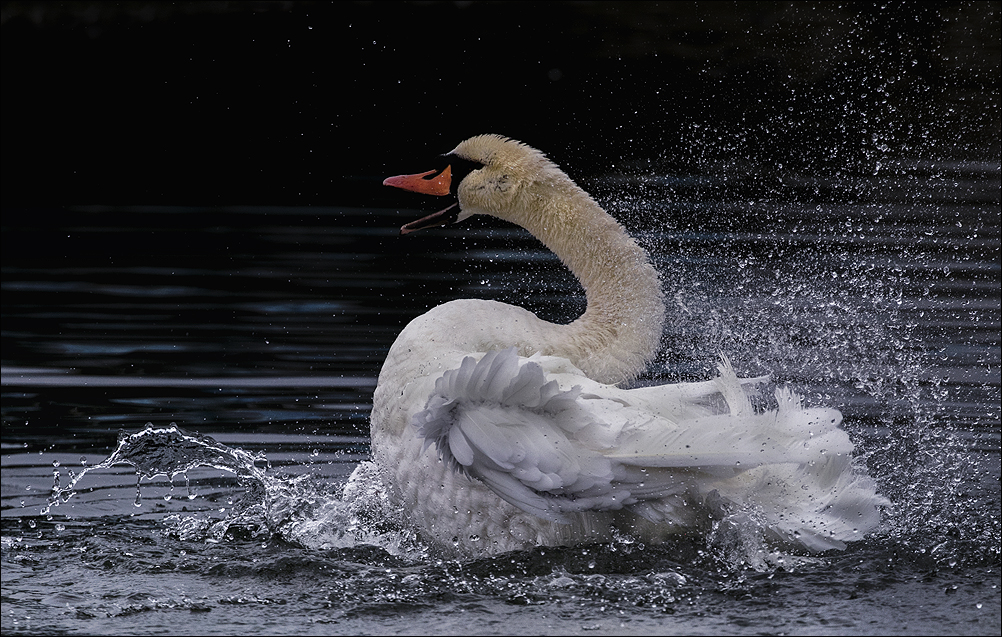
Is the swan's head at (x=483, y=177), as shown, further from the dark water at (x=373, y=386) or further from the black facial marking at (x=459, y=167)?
the dark water at (x=373, y=386)

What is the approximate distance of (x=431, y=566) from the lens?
4.77 metres

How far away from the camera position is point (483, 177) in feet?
18.3

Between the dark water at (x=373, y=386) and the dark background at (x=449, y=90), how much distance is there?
1.52m

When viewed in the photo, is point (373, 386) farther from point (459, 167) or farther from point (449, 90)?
point (449, 90)

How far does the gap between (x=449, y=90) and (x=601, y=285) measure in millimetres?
10760

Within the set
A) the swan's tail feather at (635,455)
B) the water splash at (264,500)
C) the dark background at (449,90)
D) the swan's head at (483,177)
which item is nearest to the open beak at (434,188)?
the swan's head at (483,177)

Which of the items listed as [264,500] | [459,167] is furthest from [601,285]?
[264,500]

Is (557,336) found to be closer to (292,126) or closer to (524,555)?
(524,555)

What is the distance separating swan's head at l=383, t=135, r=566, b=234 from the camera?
18.2 feet

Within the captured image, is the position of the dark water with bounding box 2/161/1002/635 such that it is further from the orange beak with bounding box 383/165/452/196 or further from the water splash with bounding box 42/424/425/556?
the orange beak with bounding box 383/165/452/196

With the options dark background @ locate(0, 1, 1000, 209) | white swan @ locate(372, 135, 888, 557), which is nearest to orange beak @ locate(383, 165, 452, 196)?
white swan @ locate(372, 135, 888, 557)

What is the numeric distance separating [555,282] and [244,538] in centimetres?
452

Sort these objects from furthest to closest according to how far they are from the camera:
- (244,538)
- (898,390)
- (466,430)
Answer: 1. (898,390)
2. (244,538)
3. (466,430)

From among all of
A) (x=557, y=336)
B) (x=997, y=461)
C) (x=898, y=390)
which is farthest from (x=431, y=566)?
(x=898, y=390)
